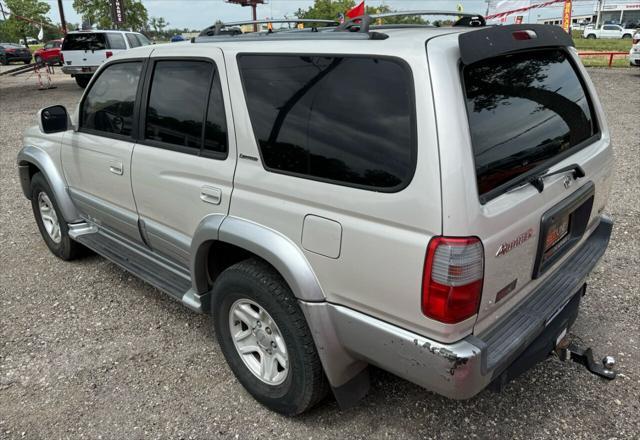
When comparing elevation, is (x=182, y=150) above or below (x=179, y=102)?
below

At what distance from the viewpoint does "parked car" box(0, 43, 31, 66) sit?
32.3 meters

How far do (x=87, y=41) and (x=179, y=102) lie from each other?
16.1 meters

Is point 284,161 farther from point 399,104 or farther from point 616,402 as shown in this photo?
point 616,402

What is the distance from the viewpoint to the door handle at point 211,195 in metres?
2.52

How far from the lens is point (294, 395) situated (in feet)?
7.99

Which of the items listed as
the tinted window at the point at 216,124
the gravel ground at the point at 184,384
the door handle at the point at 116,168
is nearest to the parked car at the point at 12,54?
the gravel ground at the point at 184,384

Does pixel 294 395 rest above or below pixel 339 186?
below

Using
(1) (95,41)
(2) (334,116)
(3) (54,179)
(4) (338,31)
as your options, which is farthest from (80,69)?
(2) (334,116)

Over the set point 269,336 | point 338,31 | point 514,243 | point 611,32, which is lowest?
point 269,336

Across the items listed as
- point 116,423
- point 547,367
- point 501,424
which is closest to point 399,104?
point 501,424

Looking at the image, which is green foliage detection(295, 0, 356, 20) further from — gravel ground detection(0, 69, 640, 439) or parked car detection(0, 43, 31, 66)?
gravel ground detection(0, 69, 640, 439)

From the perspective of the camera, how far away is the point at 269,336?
2.51 m

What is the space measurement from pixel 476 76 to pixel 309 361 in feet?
4.61

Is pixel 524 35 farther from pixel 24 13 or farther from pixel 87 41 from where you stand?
pixel 24 13
